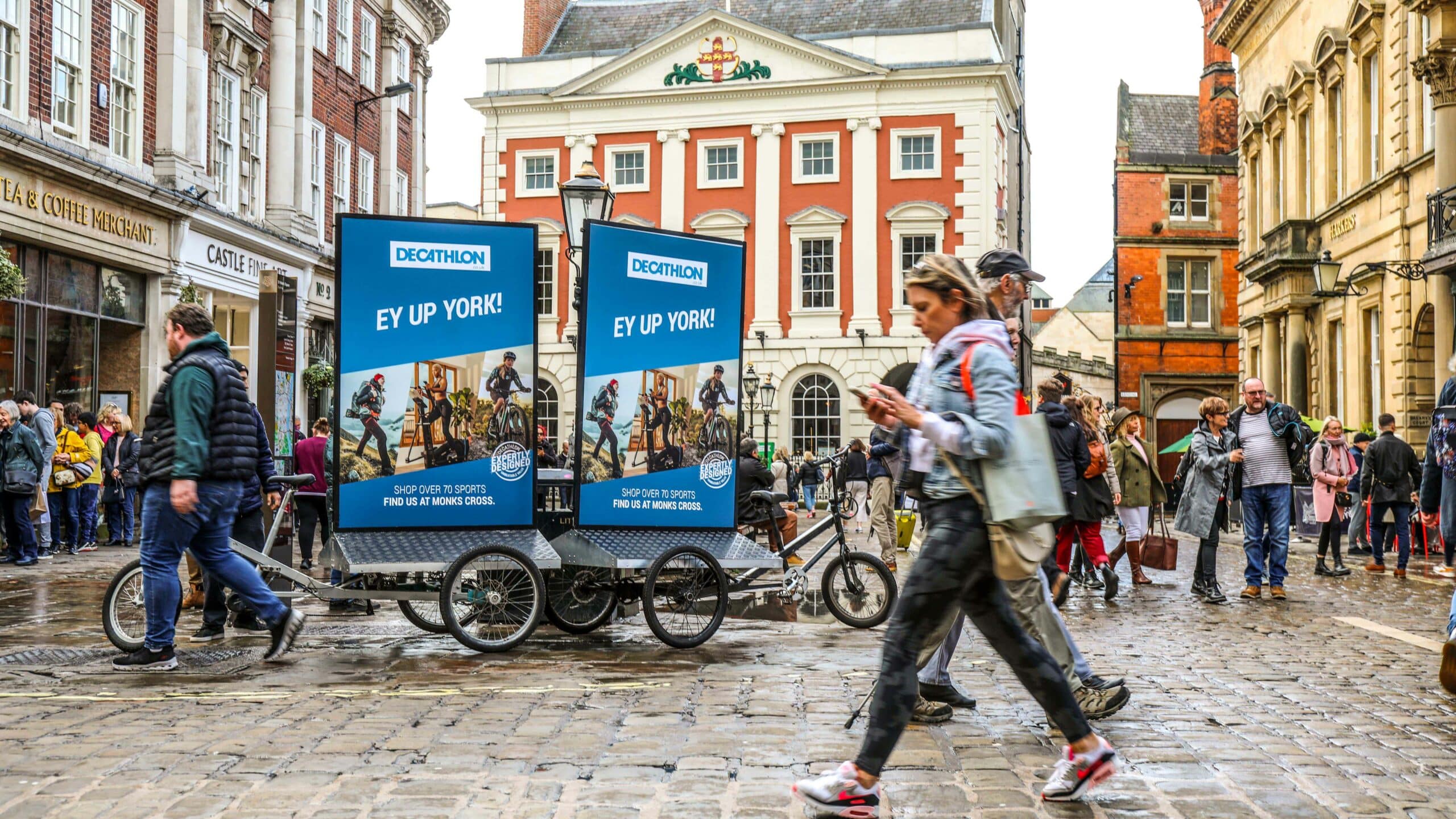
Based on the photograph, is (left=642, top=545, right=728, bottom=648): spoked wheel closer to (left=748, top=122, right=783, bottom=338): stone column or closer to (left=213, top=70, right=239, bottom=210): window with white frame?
(left=213, top=70, right=239, bottom=210): window with white frame

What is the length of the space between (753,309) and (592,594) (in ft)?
112

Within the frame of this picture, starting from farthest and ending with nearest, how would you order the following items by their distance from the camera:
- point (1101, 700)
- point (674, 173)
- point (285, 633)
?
point (674, 173) < point (285, 633) < point (1101, 700)

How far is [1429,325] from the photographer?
22562mm

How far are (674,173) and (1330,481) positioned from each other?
31624 millimetres

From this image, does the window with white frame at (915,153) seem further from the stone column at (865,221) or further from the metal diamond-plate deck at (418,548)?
the metal diamond-plate deck at (418,548)

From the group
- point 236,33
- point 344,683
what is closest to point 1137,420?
point 344,683

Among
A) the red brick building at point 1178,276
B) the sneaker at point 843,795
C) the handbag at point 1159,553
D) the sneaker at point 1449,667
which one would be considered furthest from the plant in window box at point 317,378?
the red brick building at point 1178,276

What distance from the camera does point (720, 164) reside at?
43781 mm

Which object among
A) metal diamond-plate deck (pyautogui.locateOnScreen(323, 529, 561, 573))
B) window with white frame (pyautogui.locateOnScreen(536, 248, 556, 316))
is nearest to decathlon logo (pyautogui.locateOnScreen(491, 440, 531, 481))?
metal diamond-plate deck (pyautogui.locateOnScreen(323, 529, 561, 573))

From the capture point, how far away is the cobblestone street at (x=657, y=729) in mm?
4523

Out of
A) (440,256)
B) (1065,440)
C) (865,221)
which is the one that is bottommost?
(1065,440)

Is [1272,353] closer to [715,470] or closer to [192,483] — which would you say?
[715,470]

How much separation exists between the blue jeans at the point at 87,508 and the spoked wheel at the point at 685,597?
35.2ft

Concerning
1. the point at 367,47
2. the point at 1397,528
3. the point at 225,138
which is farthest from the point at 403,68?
the point at 1397,528
